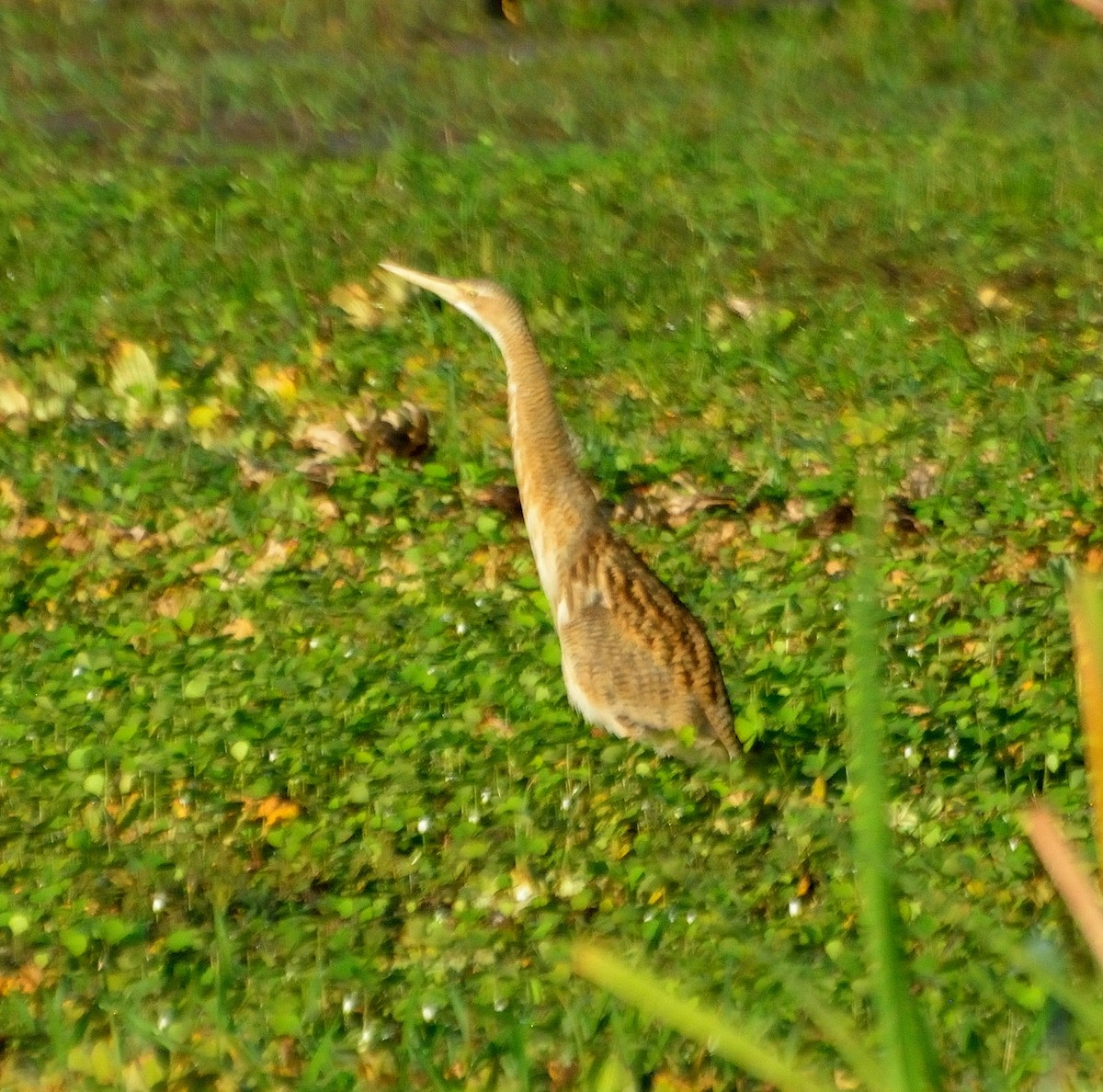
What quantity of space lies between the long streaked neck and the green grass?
13.4 inches

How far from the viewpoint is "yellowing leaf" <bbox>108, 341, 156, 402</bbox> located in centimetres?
803

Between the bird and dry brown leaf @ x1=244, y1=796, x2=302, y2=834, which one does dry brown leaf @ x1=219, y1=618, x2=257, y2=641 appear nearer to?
the bird

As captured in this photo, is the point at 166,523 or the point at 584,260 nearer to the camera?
the point at 166,523

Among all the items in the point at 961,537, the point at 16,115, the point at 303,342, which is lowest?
the point at 16,115

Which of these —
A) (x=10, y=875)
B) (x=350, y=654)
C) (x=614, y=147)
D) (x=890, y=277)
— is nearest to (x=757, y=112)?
(x=614, y=147)

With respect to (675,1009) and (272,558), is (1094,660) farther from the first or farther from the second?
(272,558)

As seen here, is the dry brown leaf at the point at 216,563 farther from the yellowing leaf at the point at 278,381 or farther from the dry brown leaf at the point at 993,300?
the dry brown leaf at the point at 993,300

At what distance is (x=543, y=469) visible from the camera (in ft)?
20.5

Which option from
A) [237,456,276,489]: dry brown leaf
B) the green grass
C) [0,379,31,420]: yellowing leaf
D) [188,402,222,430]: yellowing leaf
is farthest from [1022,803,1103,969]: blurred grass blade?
[0,379,31,420]: yellowing leaf

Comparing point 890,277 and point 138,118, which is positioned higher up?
point 890,277

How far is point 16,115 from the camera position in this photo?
1150cm

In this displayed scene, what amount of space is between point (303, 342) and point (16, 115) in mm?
3847

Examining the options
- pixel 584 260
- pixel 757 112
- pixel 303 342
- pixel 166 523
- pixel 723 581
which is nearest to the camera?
pixel 723 581

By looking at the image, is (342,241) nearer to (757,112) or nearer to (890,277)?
(890,277)
